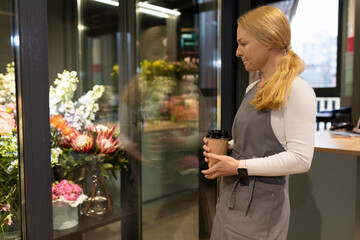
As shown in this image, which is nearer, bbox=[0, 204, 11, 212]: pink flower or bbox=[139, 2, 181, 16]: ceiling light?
bbox=[0, 204, 11, 212]: pink flower

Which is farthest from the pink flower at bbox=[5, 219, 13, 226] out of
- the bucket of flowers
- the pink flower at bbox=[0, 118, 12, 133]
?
the pink flower at bbox=[0, 118, 12, 133]

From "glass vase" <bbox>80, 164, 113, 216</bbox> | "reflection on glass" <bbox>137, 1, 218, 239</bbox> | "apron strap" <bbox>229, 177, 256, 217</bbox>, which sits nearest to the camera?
"apron strap" <bbox>229, 177, 256, 217</bbox>

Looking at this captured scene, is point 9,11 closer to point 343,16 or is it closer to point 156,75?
point 156,75

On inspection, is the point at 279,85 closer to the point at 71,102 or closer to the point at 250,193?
the point at 250,193

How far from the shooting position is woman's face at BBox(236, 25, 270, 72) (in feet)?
4.02

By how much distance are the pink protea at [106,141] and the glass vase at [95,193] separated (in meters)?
0.10

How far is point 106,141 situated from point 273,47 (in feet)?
3.27

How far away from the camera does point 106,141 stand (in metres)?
1.80

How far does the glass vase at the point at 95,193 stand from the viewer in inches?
69.2

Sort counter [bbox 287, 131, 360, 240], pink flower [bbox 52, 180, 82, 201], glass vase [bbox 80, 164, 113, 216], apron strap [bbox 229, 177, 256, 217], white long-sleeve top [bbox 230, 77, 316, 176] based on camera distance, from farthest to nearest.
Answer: counter [bbox 287, 131, 360, 240] < glass vase [bbox 80, 164, 113, 216] < pink flower [bbox 52, 180, 82, 201] < apron strap [bbox 229, 177, 256, 217] < white long-sleeve top [bbox 230, 77, 316, 176]

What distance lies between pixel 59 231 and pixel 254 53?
3.70 feet

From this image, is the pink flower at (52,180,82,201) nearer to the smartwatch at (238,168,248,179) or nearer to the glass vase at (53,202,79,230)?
the glass vase at (53,202,79,230)

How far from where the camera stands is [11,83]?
3.88 ft

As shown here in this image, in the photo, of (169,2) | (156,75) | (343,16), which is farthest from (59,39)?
(343,16)
